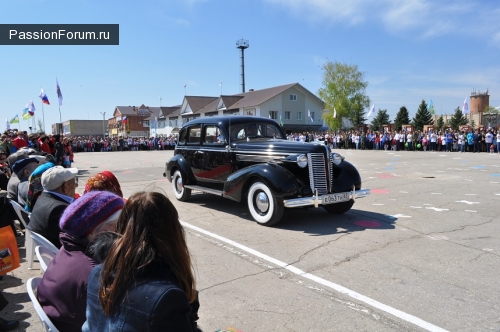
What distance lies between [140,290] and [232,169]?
20.4 feet

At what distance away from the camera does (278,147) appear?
22.9 ft

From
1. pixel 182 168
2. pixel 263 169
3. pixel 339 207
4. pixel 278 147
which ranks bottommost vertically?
pixel 339 207

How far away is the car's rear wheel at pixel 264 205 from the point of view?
A: 638cm

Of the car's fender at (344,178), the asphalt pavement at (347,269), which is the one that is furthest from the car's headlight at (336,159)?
the asphalt pavement at (347,269)

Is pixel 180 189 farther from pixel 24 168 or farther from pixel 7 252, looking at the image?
pixel 7 252

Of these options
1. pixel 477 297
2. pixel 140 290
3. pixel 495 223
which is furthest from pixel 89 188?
pixel 495 223

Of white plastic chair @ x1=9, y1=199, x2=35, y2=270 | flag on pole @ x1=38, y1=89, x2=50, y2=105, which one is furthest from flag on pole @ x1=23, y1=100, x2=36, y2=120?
white plastic chair @ x1=9, y1=199, x2=35, y2=270

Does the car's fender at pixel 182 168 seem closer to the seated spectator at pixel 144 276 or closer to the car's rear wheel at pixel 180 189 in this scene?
the car's rear wheel at pixel 180 189

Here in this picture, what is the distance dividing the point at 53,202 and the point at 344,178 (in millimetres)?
5140

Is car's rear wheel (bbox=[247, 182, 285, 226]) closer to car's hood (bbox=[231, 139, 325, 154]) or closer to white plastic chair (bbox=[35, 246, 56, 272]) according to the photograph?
car's hood (bbox=[231, 139, 325, 154])

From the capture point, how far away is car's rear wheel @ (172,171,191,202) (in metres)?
9.02

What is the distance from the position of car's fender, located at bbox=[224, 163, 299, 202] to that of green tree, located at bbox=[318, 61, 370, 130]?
4789cm

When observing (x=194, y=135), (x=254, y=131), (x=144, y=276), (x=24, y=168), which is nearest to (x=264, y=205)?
(x=254, y=131)

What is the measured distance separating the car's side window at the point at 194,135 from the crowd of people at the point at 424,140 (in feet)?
53.4
